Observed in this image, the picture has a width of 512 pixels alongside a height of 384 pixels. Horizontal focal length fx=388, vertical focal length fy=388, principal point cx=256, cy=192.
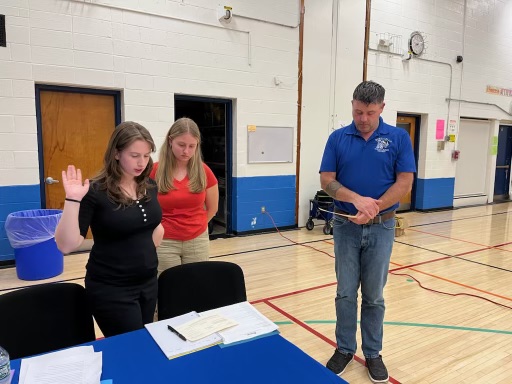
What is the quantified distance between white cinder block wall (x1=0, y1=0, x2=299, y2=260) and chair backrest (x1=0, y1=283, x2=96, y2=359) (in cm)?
323

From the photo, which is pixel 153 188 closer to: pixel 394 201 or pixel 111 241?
pixel 111 241

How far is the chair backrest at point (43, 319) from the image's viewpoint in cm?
147

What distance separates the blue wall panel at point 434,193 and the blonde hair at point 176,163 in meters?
6.82

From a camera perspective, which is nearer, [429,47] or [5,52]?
[5,52]

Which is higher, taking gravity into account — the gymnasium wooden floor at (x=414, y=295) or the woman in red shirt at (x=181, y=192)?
the woman in red shirt at (x=181, y=192)

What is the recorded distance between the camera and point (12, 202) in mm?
4227

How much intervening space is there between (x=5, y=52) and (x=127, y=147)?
11.3 feet

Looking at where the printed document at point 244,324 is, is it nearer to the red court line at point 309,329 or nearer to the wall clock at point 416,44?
the red court line at point 309,329

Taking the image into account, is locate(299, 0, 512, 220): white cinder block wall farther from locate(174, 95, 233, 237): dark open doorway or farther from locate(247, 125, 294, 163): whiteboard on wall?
locate(174, 95, 233, 237): dark open doorway

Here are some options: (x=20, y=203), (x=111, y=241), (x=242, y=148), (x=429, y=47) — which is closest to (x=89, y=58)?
(x=20, y=203)

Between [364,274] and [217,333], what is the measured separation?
3.90ft

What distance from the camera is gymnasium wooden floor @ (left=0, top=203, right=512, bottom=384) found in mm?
2477

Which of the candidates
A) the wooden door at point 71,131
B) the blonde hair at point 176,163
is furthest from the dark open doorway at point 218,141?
the blonde hair at point 176,163

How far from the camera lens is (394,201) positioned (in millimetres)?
Answer: 2094
